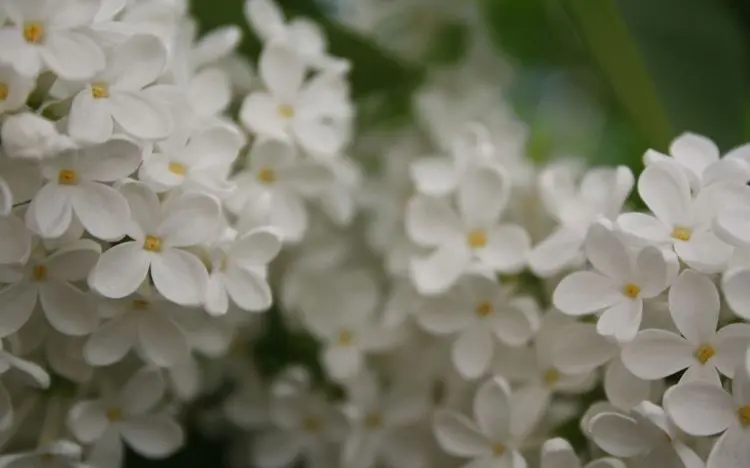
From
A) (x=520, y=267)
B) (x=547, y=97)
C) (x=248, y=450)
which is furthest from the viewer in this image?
(x=547, y=97)

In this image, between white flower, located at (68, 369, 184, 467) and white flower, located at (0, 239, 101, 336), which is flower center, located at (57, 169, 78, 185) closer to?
white flower, located at (0, 239, 101, 336)

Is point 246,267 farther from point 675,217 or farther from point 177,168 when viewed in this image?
point 675,217

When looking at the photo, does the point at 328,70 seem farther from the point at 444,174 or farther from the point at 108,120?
the point at 108,120

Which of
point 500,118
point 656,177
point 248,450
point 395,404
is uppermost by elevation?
point 656,177

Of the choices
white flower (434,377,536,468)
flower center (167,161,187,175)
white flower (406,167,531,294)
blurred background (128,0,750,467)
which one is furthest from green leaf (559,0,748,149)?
flower center (167,161,187,175)

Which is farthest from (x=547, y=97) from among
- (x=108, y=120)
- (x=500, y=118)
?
(x=108, y=120)
